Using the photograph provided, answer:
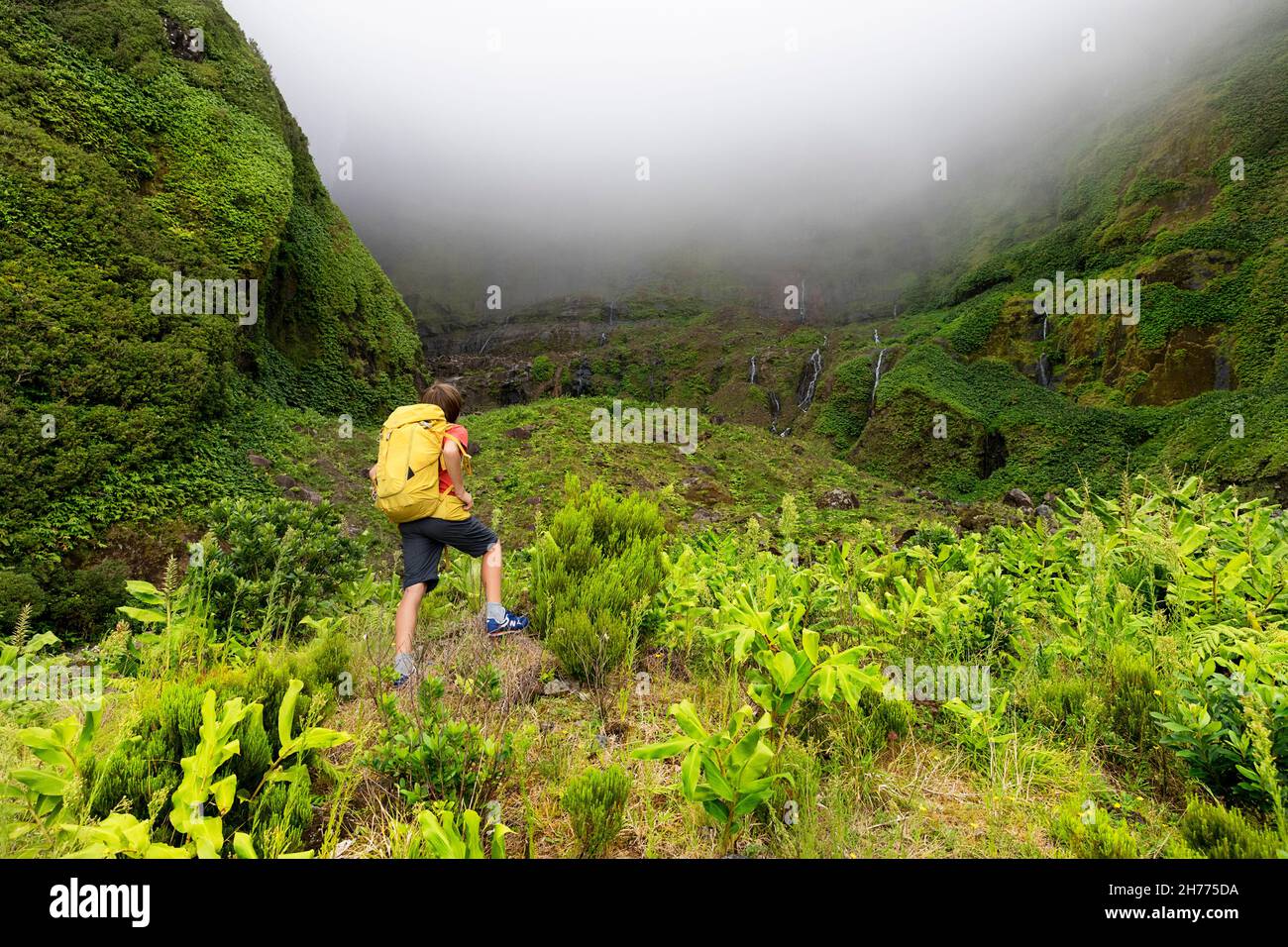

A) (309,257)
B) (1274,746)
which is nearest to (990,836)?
(1274,746)

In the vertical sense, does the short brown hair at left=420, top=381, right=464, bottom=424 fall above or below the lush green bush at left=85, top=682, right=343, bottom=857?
above

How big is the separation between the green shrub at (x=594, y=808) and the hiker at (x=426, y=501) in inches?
84.9

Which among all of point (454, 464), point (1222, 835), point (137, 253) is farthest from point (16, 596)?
point (1222, 835)

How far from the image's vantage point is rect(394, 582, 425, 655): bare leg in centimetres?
338

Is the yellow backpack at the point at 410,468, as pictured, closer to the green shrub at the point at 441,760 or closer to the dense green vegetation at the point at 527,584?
the dense green vegetation at the point at 527,584

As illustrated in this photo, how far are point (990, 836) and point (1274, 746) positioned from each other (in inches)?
34.4

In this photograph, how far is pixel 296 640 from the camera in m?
3.83

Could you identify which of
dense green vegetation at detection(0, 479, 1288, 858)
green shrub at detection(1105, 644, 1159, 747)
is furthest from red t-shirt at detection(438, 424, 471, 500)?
green shrub at detection(1105, 644, 1159, 747)

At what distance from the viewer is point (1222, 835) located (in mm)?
1380

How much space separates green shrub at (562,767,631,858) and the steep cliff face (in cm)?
1093

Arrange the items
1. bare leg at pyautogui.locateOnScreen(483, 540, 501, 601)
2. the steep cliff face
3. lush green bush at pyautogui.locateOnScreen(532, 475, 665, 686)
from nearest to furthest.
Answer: lush green bush at pyautogui.locateOnScreen(532, 475, 665, 686) → bare leg at pyautogui.locateOnScreen(483, 540, 501, 601) → the steep cliff face

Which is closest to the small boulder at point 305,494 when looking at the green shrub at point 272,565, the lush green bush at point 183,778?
the green shrub at point 272,565

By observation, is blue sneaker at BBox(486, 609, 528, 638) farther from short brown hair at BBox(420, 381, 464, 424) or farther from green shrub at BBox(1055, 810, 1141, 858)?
green shrub at BBox(1055, 810, 1141, 858)
